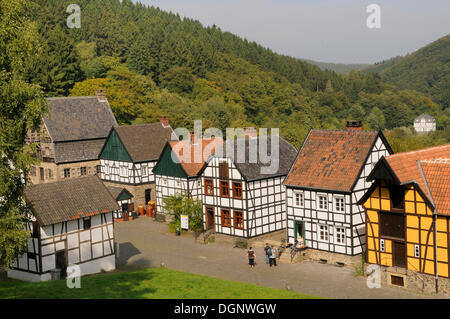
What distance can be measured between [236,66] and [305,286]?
111 m

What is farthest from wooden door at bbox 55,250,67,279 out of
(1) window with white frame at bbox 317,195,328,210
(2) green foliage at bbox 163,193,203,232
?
(1) window with white frame at bbox 317,195,328,210

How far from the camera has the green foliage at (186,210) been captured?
43.1m

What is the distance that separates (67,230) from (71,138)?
2471 cm

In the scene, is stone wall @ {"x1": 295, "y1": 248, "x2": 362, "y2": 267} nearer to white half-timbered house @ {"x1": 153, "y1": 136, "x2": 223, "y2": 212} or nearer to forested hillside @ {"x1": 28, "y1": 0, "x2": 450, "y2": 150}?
white half-timbered house @ {"x1": 153, "y1": 136, "x2": 223, "y2": 212}

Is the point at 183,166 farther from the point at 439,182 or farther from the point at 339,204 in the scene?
the point at 439,182

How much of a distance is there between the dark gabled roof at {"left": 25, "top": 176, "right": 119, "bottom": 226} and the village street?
4382 millimetres

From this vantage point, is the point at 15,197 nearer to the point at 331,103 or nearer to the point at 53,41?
the point at 53,41

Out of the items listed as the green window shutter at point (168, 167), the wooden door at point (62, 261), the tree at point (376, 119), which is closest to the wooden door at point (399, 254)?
the wooden door at point (62, 261)

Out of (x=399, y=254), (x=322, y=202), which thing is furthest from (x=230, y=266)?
(x=399, y=254)

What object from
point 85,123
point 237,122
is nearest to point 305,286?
point 85,123

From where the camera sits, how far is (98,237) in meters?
34.3

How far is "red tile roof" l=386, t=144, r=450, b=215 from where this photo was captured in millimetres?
28922

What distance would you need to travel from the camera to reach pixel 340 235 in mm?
35156

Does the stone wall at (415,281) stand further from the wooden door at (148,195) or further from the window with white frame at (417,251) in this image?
the wooden door at (148,195)
